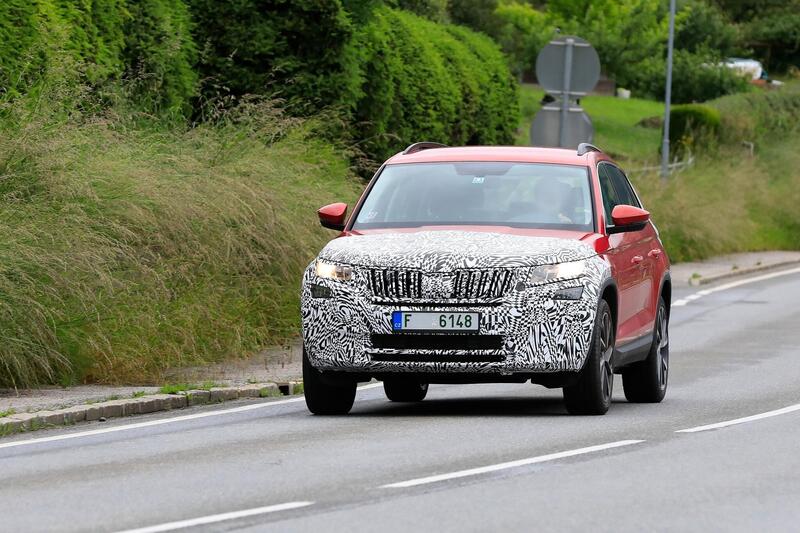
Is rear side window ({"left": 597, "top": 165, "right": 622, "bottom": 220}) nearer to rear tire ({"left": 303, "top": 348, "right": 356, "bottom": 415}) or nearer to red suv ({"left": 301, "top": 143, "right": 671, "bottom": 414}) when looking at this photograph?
red suv ({"left": 301, "top": 143, "right": 671, "bottom": 414})

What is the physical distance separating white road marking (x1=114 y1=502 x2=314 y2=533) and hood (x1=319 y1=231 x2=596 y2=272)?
362 cm

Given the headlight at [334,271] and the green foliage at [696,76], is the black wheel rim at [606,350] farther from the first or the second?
the green foliage at [696,76]

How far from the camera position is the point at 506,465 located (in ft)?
33.7

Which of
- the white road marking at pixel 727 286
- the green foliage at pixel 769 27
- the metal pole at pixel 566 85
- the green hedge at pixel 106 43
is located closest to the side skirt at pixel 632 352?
the green hedge at pixel 106 43

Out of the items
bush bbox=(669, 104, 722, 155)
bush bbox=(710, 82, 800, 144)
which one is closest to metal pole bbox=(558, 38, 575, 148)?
bush bbox=(669, 104, 722, 155)

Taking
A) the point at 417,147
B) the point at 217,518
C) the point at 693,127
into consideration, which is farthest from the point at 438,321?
the point at 693,127

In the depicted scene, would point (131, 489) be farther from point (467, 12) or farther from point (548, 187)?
point (467, 12)

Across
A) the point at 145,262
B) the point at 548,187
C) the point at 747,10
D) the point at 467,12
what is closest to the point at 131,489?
the point at 548,187

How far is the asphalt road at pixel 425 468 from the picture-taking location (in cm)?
855

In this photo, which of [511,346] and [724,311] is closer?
[511,346]

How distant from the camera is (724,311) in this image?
2622 centimetres

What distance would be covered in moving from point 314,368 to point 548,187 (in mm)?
2138

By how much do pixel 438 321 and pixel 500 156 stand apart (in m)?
1.94

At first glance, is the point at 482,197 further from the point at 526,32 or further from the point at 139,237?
the point at 526,32
